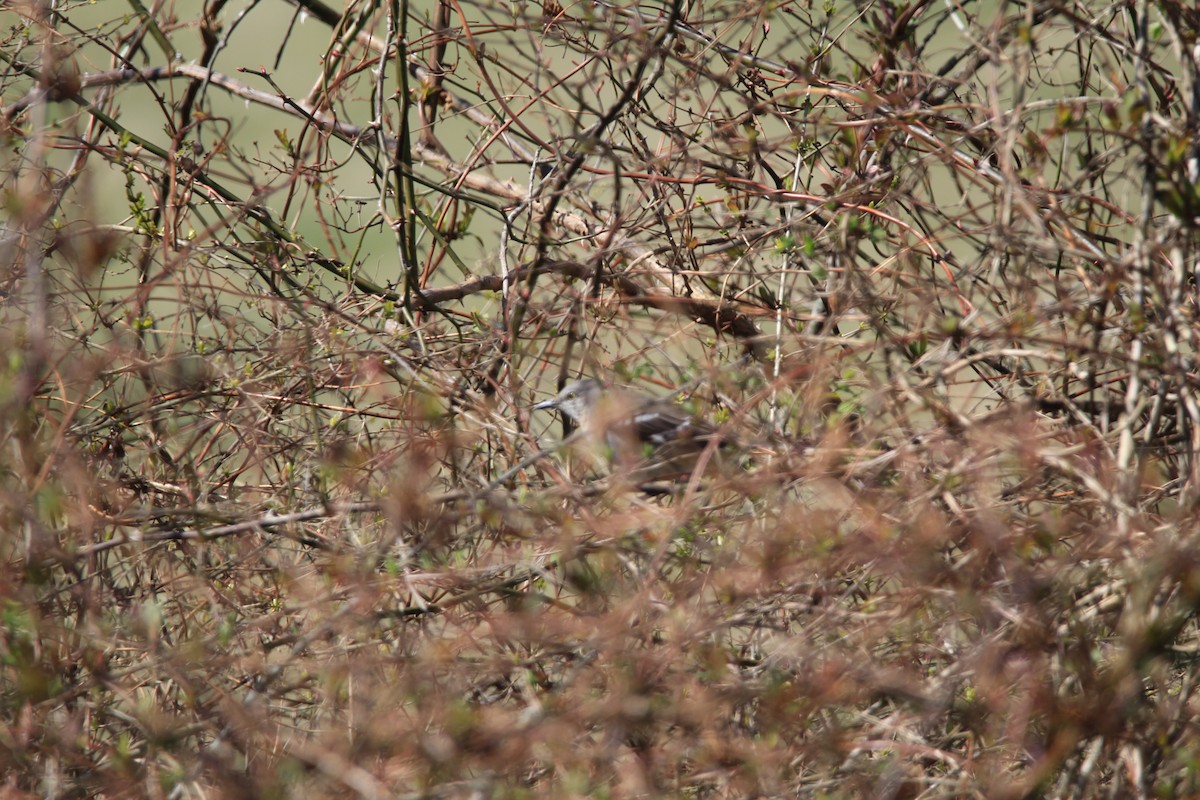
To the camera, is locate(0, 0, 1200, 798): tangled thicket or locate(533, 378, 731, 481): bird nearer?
locate(0, 0, 1200, 798): tangled thicket

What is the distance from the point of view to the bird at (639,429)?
3.34m

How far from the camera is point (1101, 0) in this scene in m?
3.92

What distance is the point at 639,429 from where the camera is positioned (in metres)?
4.54

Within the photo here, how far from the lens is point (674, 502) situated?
3.72 m

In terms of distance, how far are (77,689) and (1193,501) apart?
2.77 m

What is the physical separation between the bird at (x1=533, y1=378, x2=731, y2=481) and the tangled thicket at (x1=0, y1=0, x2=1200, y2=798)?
0.11 meters

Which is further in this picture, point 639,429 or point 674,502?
point 639,429

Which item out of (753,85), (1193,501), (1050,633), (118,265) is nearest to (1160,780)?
(1050,633)

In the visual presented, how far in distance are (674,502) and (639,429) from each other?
2.79 ft

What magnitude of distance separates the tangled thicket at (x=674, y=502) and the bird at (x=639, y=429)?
11 centimetres

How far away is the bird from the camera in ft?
11.0

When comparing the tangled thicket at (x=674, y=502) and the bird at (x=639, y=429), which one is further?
the bird at (x=639, y=429)

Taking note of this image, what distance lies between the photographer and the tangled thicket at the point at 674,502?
2756mm

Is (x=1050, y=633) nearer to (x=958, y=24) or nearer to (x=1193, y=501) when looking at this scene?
(x=1193, y=501)
